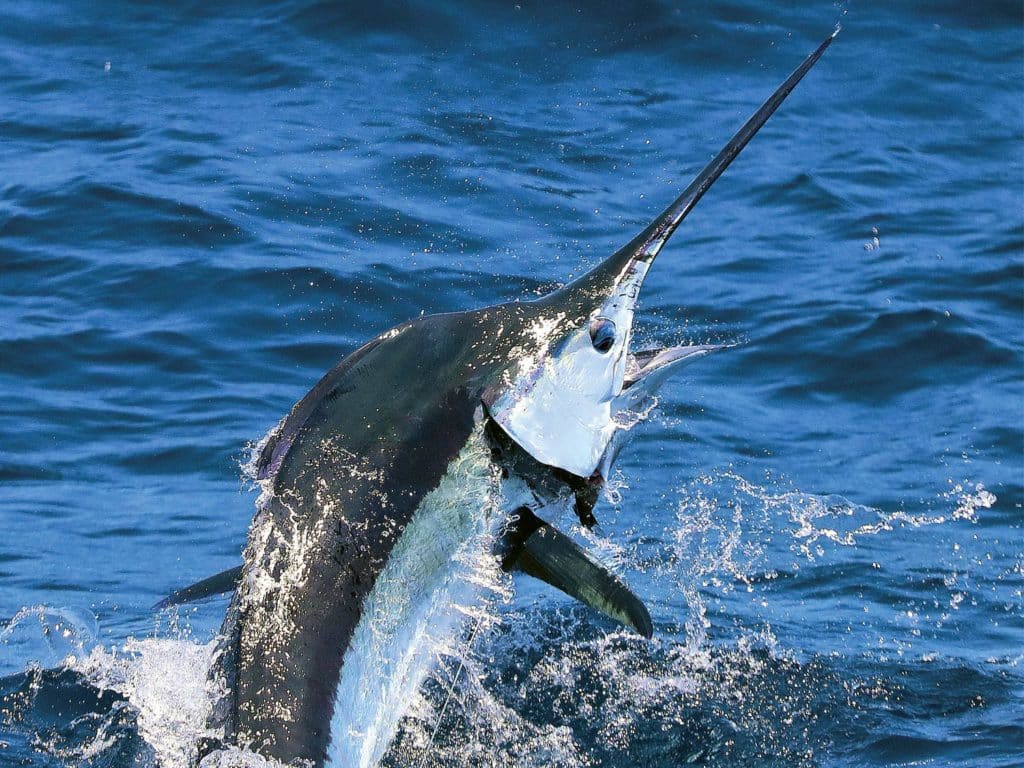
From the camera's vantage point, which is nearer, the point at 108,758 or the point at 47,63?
the point at 108,758

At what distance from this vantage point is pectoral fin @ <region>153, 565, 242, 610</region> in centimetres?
362

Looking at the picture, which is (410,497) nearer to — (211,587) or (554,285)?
(211,587)

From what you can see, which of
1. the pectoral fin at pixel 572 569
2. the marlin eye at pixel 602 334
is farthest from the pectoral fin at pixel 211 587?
the marlin eye at pixel 602 334

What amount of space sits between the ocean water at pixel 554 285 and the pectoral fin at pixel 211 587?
0.44 meters

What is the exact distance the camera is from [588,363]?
11.9 feet

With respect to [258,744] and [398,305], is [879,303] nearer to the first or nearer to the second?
[398,305]

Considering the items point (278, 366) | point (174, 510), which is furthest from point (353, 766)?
point (278, 366)

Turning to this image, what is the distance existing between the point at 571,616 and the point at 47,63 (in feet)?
26.8

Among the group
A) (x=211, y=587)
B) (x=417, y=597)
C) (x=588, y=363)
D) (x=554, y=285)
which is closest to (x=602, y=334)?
(x=588, y=363)

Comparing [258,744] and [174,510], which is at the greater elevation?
[258,744]

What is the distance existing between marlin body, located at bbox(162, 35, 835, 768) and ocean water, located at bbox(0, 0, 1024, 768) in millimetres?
229

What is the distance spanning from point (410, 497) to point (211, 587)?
1.83 feet

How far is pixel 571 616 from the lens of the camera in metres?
5.62

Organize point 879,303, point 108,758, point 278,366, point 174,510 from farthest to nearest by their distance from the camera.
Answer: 1. point 879,303
2. point 278,366
3. point 174,510
4. point 108,758
